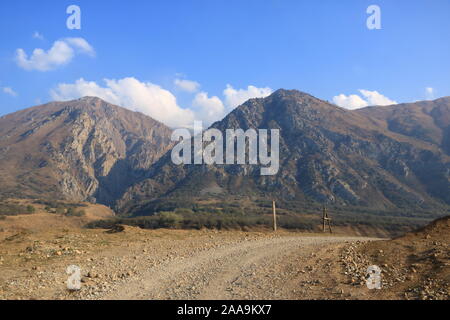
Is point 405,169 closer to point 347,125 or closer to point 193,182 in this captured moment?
point 347,125

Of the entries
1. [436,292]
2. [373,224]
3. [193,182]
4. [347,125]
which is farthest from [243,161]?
[436,292]

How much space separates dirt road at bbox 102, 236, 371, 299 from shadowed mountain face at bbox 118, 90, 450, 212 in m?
119

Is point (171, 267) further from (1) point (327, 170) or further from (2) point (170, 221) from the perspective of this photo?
(1) point (327, 170)

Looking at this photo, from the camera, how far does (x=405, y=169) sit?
5871 inches

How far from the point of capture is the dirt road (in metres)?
9.96

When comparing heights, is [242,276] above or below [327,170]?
below

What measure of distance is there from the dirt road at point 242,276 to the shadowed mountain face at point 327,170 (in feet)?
390

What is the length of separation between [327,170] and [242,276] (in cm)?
13861

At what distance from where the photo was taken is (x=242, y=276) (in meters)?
11.8

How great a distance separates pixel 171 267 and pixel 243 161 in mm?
141759

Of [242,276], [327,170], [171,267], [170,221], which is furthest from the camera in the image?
[327,170]

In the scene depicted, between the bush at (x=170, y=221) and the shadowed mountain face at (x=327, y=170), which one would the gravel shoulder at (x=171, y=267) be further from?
the shadowed mountain face at (x=327, y=170)

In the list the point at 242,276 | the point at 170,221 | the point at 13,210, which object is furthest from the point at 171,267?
the point at 13,210

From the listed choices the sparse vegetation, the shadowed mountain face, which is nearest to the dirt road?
the sparse vegetation
